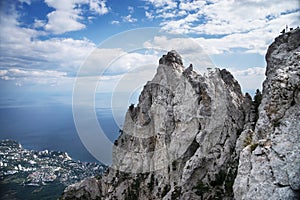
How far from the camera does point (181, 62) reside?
62.5m

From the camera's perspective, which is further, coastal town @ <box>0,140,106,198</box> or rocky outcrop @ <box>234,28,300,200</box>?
coastal town @ <box>0,140,106,198</box>

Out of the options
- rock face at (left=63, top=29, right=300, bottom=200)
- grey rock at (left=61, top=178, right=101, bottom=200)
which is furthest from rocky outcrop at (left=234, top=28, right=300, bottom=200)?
grey rock at (left=61, top=178, right=101, bottom=200)

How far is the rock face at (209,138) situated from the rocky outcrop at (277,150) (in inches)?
2.4

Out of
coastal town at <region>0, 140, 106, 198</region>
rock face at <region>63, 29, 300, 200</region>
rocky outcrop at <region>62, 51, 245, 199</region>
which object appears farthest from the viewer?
coastal town at <region>0, 140, 106, 198</region>

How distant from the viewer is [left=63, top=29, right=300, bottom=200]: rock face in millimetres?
21241

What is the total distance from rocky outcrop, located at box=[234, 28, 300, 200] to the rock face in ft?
0.20

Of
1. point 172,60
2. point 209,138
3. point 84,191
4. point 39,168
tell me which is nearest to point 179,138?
point 209,138

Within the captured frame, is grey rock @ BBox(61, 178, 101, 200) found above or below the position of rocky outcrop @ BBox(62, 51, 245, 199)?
below

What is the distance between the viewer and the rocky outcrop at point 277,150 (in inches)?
765

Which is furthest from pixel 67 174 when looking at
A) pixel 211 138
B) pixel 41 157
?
pixel 211 138

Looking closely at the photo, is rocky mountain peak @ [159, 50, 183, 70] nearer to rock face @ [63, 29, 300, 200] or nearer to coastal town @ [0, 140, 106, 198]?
rock face @ [63, 29, 300, 200]

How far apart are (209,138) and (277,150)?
22892 millimetres

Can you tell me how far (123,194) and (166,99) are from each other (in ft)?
68.5

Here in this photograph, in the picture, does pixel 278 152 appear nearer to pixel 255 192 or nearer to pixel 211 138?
pixel 255 192
